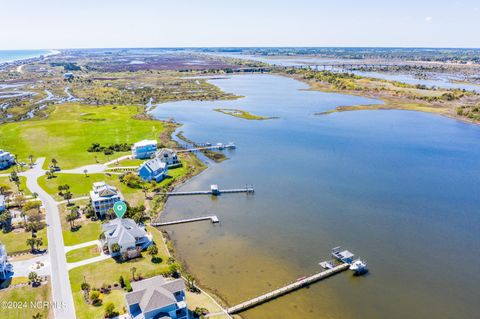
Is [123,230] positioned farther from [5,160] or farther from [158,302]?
[5,160]

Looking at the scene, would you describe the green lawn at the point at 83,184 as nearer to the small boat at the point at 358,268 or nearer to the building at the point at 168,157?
the building at the point at 168,157

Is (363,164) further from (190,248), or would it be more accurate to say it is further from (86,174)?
(86,174)

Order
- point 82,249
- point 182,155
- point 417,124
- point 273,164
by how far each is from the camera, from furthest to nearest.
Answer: point 417,124
point 182,155
point 273,164
point 82,249

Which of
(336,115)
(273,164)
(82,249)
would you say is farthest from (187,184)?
(336,115)

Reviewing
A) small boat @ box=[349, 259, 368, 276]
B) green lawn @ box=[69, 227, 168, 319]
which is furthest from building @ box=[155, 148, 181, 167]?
small boat @ box=[349, 259, 368, 276]


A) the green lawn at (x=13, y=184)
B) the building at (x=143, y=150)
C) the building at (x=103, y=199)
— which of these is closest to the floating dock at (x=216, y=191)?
the building at (x=103, y=199)

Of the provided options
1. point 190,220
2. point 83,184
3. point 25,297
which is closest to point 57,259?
point 25,297

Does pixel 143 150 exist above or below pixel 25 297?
above
